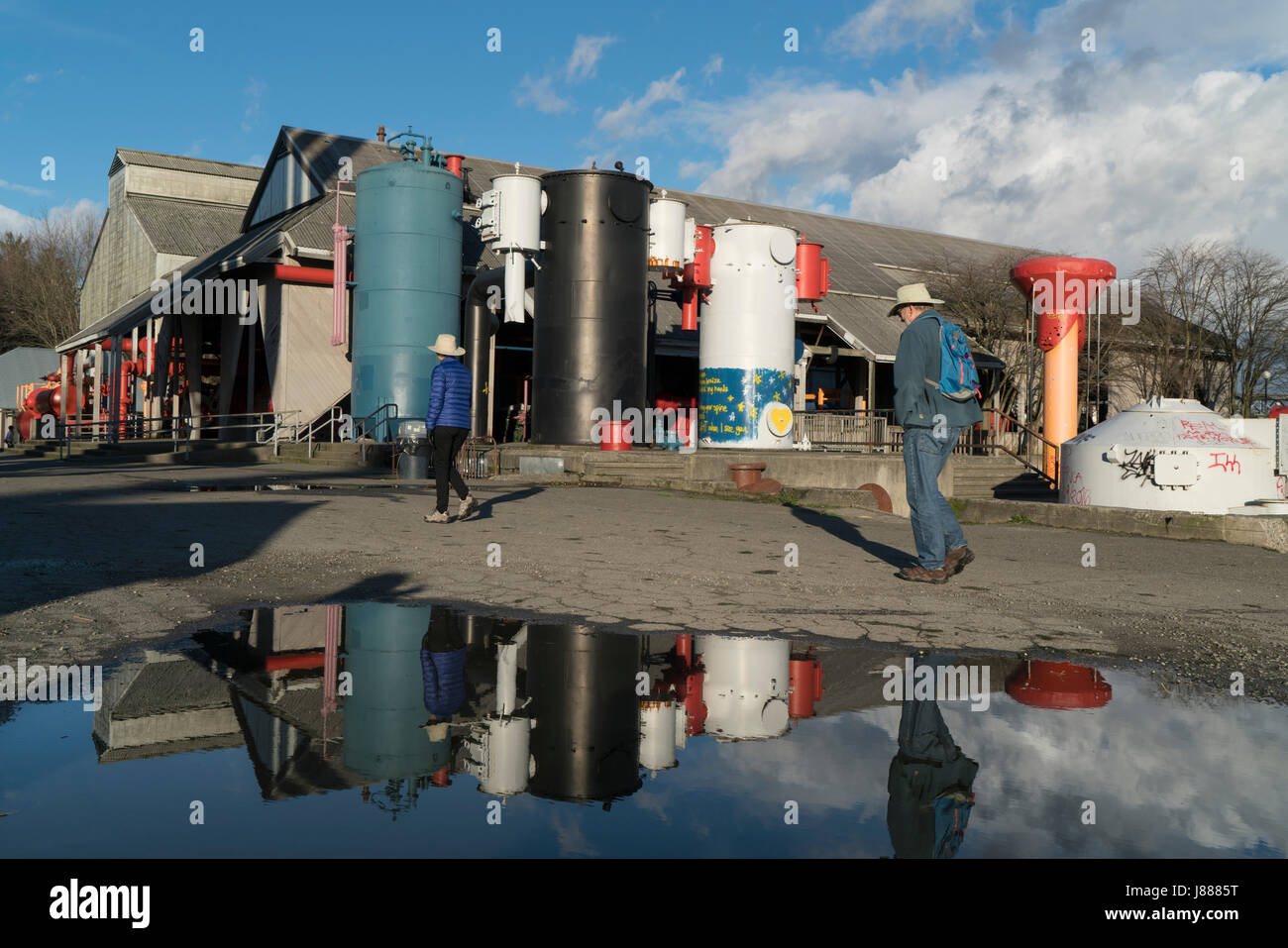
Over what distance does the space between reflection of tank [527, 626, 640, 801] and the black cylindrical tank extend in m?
14.7

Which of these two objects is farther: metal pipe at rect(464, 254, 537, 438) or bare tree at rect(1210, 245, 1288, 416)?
bare tree at rect(1210, 245, 1288, 416)

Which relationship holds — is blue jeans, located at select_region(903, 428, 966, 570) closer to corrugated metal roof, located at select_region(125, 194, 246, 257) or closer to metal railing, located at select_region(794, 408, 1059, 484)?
metal railing, located at select_region(794, 408, 1059, 484)

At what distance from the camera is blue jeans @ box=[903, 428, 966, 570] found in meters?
7.18

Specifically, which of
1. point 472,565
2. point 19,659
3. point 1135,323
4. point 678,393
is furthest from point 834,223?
point 19,659

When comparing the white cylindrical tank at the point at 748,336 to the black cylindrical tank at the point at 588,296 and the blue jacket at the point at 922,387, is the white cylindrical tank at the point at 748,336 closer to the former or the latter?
the black cylindrical tank at the point at 588,296

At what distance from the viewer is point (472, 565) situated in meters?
7.52

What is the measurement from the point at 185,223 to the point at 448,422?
33.0 meters

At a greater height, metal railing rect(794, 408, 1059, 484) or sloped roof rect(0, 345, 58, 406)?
sloped roof rect(0, 345, 58, 406)

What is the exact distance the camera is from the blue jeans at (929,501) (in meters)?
7.18

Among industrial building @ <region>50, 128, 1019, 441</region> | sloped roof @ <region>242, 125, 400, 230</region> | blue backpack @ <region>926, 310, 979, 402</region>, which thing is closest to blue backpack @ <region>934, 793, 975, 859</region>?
blue backpack @ <region>926, 310, 979, 402</region>

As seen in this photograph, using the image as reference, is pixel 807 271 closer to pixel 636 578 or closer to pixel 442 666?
pixel 636 578

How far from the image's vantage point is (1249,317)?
36.7 meters
